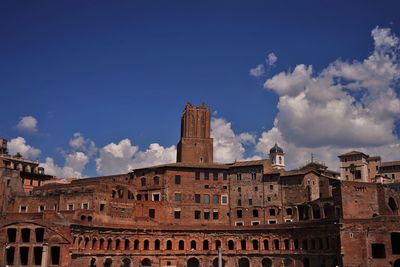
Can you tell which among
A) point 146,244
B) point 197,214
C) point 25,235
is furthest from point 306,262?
point 25,235

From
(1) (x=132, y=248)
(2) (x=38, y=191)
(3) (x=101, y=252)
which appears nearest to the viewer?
(3) (x=101, y=252)

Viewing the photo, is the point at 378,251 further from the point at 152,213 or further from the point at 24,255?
the point at 24,255

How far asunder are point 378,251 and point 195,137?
130 ft

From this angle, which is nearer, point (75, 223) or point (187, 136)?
point (75, 223)

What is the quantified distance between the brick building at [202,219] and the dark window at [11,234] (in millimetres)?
214

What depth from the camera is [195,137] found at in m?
89.0

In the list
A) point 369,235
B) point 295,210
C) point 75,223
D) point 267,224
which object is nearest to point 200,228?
point 267,224

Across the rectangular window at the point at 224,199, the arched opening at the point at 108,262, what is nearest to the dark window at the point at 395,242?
the rectangular window at the point at 224,199

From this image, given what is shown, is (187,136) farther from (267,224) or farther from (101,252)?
(101,252)

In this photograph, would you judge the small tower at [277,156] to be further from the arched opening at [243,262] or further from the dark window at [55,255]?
the dark window at [55,255]

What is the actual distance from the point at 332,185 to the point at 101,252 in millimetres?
35811

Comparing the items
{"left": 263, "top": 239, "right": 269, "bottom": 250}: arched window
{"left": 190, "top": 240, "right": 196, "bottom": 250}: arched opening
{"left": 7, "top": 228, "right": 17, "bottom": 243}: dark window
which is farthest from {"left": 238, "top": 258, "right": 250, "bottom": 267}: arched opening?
{"left": 7, "top": 228, "right": 17, "bottom": 243}: dark window

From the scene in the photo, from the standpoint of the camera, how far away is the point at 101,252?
2643 inches

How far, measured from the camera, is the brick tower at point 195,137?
288 ft
